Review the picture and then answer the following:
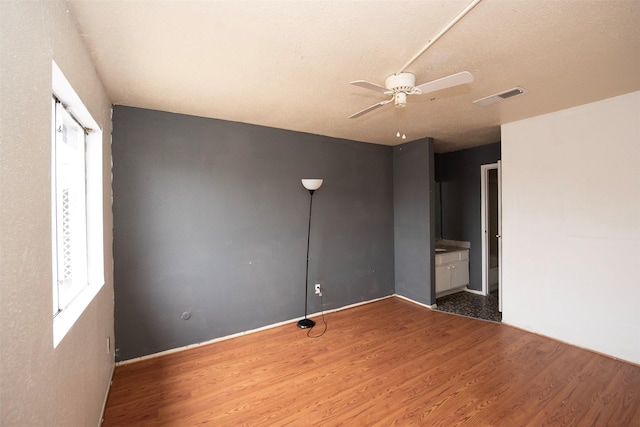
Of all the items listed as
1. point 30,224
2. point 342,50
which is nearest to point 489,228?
point 342,50

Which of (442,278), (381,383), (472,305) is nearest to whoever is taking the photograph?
(381,383)

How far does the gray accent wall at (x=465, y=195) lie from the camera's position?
444cm

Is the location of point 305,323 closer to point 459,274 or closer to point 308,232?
point 308,232

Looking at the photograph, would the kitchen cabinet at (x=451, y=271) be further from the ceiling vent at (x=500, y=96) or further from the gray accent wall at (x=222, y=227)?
the ceiling vent at (x=500, y=96)

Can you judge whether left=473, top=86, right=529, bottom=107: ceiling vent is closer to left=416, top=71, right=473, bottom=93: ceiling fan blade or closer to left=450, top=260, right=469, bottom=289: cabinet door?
left=416, top=71, right=473, bottom=93: ceiling fan blade

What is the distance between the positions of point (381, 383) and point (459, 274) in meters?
2.90

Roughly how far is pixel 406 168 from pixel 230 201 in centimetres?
272

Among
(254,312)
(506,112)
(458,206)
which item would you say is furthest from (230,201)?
(458,206)

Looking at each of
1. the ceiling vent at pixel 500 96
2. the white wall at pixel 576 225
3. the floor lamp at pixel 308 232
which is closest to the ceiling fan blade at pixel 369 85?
the ceiling vent at pixel 500 96

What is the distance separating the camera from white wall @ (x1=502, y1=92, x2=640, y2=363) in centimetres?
247

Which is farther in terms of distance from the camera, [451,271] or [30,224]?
[451,271]

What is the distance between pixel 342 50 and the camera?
1703mm

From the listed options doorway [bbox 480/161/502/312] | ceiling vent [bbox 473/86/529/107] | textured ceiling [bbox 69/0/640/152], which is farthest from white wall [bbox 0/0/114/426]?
doorway [bbox 480/161/502/312]

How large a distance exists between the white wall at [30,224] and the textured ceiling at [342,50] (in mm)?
435
